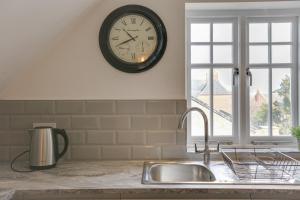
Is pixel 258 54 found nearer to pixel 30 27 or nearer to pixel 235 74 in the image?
pixel 235 74

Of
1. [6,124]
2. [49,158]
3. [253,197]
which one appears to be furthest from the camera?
[6,124]

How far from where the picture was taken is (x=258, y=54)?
1962 mm

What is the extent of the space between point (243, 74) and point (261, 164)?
2.17 feet

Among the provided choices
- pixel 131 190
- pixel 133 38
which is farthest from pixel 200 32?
pixel 131 190

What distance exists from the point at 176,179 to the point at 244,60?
0.93 meters

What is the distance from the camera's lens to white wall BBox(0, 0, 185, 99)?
180cm

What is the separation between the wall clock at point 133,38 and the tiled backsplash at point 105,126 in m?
0.25

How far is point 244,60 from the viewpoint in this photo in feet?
6.39

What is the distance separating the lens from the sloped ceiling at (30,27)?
1.30 metres

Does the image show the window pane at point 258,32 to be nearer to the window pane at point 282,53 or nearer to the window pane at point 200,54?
the window pane at point 282,53

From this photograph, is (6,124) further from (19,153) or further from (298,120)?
(298,120)

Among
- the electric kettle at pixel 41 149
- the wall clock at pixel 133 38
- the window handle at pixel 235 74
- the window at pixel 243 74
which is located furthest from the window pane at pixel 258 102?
the electric kettle at pixel 41 149

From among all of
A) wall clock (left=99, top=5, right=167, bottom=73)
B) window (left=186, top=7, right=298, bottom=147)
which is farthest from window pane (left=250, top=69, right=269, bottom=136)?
wall clock (left=99, top=5, right=167, bottom=73)

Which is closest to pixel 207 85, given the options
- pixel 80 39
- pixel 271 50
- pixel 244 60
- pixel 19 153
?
pixel 244 60
